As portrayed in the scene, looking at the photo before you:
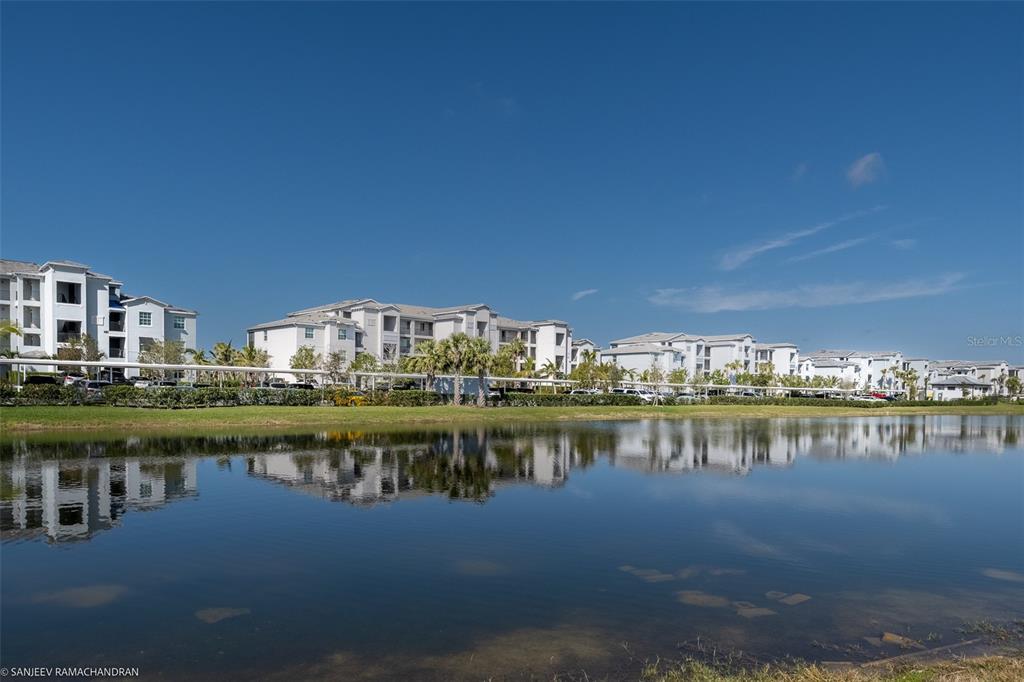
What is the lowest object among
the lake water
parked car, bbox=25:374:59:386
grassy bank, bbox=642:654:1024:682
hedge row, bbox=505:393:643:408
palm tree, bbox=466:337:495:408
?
hedge row, bbox=505:393:643:408

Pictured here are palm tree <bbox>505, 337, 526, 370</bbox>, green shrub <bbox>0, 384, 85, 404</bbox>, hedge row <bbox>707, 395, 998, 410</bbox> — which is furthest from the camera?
hedge row <bbox>707, 395, 998, 410</bbox>

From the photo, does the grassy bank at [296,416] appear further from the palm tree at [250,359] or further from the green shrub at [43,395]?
the palm tree at [250,359]

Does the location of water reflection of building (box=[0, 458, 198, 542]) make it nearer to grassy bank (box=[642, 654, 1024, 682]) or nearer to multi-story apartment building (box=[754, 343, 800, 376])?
grassy bank (box=[642, 654, 1024, 682])

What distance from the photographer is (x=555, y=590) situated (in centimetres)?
1300

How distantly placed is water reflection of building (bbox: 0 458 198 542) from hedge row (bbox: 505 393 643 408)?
41545 mm

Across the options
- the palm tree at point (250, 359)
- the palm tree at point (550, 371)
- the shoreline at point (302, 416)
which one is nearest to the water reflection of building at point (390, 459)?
the shoreline at point (302, 416)

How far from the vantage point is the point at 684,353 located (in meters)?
122

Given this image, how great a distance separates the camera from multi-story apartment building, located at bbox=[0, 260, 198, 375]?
66.8 metres

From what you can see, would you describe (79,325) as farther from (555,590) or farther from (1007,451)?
(1007,451)

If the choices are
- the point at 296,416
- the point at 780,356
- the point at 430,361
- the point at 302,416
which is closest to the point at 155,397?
the point at 296,416

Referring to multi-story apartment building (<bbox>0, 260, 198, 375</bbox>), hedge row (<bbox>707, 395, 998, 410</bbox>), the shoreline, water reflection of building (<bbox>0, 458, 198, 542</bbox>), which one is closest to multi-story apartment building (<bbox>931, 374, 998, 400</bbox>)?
hedge row (<bbox>707, 395, 998, 410</bbox>)

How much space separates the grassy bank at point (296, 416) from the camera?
39844 millimetres

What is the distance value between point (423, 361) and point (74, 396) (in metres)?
29.2

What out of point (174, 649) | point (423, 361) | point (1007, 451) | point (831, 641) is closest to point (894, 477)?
point (1007, 451)
